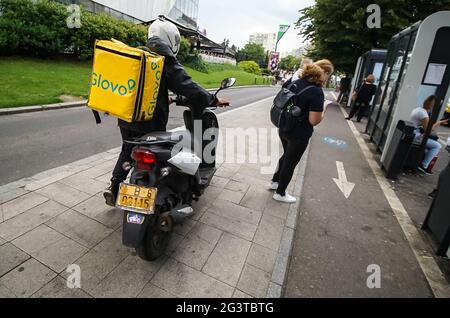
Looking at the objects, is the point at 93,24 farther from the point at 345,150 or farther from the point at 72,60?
the point at 345,150

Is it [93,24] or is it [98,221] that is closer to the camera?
[98,221]

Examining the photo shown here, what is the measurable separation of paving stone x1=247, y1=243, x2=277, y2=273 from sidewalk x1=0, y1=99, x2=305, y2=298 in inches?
0.4

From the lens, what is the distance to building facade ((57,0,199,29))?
22.9 m

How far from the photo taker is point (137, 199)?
2.20 meters

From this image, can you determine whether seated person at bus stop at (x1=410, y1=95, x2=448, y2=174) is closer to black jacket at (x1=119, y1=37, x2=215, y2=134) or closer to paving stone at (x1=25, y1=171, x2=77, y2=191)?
black jacket at (x1=119, y1=37, x2=215, y2=134)

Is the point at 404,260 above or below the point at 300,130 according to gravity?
below

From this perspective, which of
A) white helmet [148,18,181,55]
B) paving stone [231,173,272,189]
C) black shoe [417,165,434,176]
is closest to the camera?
white helmet [148,18,181,55]

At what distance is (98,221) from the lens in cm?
297

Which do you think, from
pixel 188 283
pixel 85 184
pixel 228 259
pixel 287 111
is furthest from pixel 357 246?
pixel 85 184

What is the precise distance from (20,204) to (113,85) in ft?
6.95

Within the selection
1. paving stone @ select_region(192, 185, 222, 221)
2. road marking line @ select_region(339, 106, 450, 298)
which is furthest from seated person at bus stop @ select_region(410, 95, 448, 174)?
paving stone @ select_region(192, 185, 222, 221)

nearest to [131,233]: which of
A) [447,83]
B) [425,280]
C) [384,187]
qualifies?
[425,280]

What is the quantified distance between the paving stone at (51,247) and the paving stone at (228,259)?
4.09 ft
